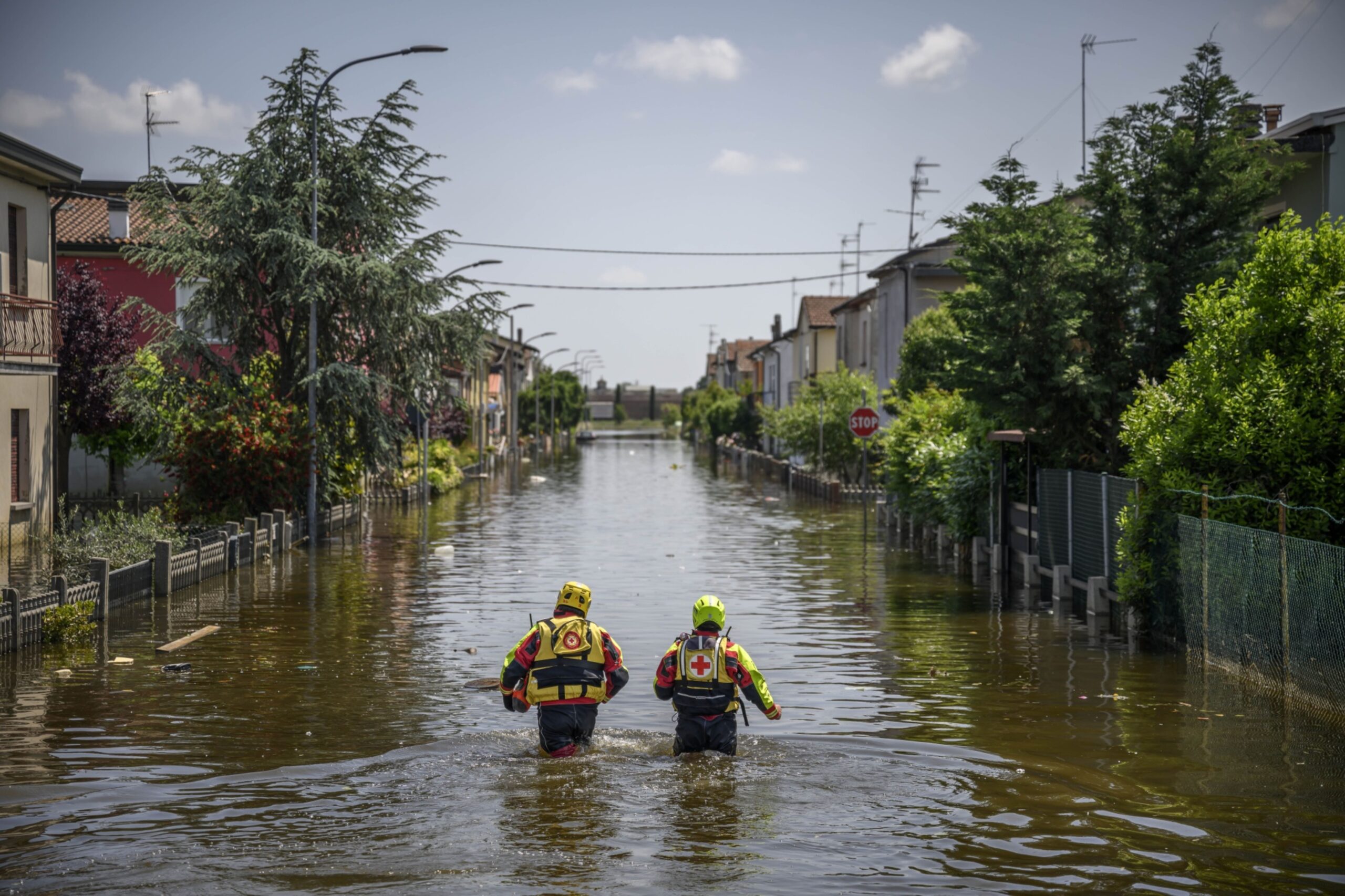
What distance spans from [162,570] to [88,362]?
18.1m

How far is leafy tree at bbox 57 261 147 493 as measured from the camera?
3647cm

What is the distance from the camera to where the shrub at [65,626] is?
1658 centimetres

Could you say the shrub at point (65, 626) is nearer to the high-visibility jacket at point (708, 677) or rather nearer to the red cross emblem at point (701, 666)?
the high-visibility jacket at point (708, 677)

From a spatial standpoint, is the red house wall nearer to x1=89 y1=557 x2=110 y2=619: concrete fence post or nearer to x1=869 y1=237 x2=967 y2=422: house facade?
x1=869 y1=237 x2=967 y2=422: house facade

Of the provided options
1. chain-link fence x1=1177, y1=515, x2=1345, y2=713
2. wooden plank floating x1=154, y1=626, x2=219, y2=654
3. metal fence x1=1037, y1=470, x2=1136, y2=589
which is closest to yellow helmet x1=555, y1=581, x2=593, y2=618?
chain-link fence x1=1177, y1=515, x2=1345, y2=713

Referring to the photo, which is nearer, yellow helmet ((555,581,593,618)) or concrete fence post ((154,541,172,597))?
yellow helmet ((555,581,593,618))

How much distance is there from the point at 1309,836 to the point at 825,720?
15.4ft

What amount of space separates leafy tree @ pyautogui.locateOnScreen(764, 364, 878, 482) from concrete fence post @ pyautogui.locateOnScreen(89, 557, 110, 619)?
3250cm

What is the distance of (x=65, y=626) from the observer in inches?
659

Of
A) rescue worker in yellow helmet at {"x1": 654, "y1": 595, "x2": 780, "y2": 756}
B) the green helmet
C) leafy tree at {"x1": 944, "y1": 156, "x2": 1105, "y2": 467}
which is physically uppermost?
leafy tree at {"x1": 944, "y1": 156, "x2": 1105, "y2": 467}

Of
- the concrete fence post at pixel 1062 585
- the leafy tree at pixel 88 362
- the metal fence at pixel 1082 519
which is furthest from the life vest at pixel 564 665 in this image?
the leafy tree at pixel 88 362

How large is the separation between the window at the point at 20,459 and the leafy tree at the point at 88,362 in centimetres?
715

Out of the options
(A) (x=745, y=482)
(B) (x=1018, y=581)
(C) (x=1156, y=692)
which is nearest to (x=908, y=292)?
(A) (x=745, y=482)

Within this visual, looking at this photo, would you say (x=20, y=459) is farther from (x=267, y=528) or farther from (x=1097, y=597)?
(x=1097, y=597)
